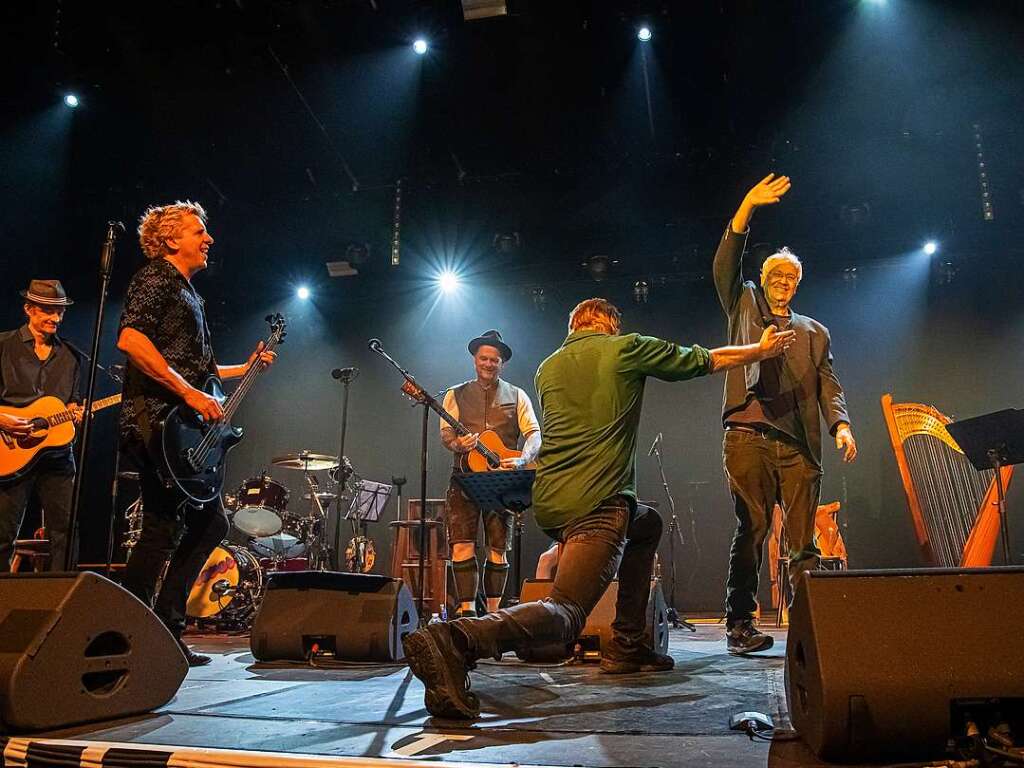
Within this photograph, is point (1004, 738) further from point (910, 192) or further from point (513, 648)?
point (910, 192)

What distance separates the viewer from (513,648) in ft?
8.43

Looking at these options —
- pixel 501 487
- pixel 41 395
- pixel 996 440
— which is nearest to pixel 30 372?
pixel 41 395

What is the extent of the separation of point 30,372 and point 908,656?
5.69 metres

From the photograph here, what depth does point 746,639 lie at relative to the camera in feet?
13.5

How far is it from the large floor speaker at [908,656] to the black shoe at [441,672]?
1.02 meters

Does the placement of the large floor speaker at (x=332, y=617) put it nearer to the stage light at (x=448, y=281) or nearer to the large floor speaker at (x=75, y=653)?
the large floor speaker at (x=75, y=653)

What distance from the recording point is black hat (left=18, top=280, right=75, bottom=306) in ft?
18.3

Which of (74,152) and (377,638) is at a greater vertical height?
(74,152)

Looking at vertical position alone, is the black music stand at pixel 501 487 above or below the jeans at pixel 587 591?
above

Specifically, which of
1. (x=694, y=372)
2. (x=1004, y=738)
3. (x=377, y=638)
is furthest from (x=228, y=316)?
(x=1004, y=738)

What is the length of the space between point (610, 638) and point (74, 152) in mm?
7436

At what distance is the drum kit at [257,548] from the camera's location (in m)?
7.11

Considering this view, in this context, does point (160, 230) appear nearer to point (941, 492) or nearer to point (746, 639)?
point (746, 639)

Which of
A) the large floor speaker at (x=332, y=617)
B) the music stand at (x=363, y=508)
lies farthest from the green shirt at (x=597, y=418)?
the music stand at (x=363, y=508)
